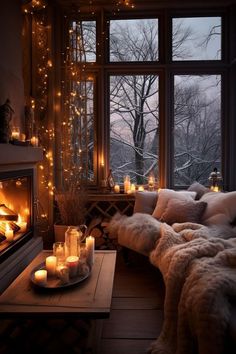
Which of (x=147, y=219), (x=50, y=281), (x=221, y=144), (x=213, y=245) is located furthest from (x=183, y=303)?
(x=221, y=144)

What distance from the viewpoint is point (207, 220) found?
268 cm

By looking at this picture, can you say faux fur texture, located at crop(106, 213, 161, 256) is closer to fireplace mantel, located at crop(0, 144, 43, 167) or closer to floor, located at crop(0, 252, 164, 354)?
floor, located at crop(0, 252, 164, 354)

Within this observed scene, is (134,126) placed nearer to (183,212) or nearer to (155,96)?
(155,96)

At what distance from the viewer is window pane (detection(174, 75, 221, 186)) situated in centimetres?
370

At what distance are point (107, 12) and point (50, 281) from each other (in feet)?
10.5

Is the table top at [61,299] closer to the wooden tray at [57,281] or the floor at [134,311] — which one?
the wooden tray at [57,281]

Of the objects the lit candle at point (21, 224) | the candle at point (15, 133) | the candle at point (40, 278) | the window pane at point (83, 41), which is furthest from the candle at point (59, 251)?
the window pane at point (83, 41)

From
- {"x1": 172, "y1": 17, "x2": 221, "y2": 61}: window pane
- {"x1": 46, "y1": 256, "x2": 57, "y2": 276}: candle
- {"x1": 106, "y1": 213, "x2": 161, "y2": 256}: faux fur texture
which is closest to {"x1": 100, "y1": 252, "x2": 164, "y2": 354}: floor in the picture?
{"x1": 106, "y1": 213, "x2": 161, "y2": 256}: faux fur texture

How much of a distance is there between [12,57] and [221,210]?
2.14m

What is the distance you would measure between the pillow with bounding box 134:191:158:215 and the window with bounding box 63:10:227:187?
591 millimetres

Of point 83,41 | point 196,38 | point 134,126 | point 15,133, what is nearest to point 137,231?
point 15,133

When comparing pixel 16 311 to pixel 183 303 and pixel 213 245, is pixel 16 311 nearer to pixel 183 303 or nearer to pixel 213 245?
Answer: pixel 183 303

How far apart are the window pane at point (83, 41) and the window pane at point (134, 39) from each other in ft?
0.76

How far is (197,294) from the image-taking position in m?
1.50
